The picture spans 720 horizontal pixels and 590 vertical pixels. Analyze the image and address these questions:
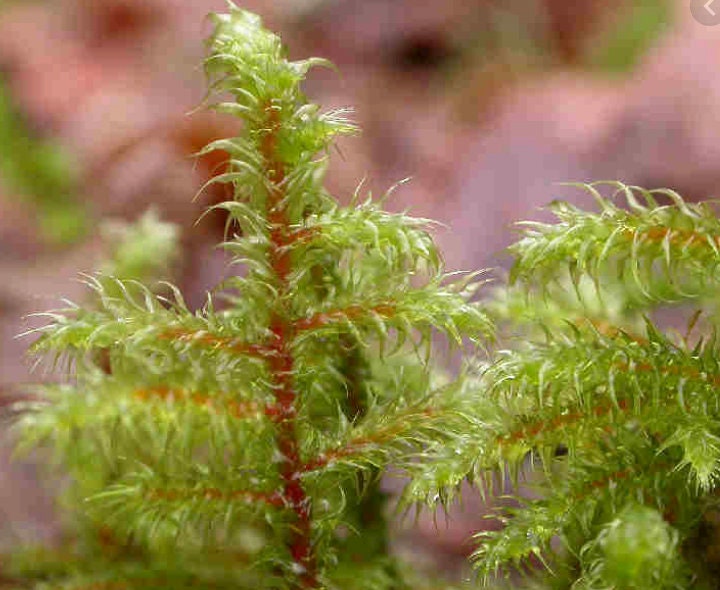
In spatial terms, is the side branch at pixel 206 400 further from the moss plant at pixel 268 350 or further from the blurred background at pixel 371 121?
the blurred background at pixel 371 121

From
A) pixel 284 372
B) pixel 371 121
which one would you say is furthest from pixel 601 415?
pixel 371 121

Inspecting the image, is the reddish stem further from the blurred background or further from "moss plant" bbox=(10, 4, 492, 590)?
the blurred background

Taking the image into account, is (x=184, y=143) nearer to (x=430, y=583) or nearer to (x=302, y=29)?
(x=302, y=29)

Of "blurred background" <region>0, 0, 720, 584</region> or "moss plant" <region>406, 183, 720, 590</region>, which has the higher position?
"blurred background" <region>0, 0, 720, 584</region>

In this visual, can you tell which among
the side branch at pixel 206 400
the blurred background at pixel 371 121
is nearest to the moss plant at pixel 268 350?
the side branch at pixel 206 400

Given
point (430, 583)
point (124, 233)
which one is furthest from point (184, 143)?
point (430, 583)

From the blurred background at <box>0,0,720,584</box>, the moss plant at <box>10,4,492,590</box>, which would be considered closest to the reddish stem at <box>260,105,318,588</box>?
the moss plant at <box>10,4,492,590</box>
